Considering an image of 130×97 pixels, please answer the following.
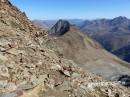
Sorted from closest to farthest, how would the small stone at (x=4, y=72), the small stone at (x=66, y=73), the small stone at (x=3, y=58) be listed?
the small stone at (x=4, y=72) → the small stone at (x=3, y=58) → the small stone at (x=66, y=73)

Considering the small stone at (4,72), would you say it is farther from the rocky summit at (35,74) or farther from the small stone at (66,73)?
the small stone at (66,73)

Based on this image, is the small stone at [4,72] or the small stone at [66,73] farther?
the small stone at [66,73]

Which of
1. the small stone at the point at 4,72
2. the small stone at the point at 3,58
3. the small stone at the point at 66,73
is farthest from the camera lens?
the small stone at the point at 66,73

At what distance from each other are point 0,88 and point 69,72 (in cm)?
571

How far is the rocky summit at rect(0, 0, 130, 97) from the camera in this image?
61.9 feet

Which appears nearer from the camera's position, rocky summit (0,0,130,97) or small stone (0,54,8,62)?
rocky summit (0,0,130,97)

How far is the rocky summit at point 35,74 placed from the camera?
1886cm

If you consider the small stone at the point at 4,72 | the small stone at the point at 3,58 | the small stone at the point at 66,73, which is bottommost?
the small stone at the point at 66,73

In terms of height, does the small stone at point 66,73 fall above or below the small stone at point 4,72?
below

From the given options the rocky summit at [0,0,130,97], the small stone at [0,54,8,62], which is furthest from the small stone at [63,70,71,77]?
the small stone at [0,54,8,62]

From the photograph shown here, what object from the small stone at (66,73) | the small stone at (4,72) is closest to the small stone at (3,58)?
the small stone at (4,72)

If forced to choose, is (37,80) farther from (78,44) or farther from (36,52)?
(78,44)

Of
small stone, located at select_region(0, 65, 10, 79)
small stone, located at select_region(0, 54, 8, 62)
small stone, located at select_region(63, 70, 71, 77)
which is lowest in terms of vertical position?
small stone, located at select_region(63, 70, 71, 77)

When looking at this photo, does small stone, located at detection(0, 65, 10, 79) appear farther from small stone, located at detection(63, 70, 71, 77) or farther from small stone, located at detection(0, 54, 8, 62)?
small stone, located at detection(63, 70, 71, 77)
